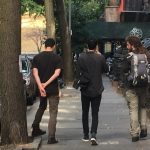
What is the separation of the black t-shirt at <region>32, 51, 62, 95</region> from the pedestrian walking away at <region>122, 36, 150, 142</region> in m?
1.19

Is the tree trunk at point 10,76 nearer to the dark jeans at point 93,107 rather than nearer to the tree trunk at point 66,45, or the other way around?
the dark jeans at point 93,107

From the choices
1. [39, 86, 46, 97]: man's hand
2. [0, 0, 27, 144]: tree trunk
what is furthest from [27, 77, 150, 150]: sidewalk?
[39, 86, 46, 97]: man's hand

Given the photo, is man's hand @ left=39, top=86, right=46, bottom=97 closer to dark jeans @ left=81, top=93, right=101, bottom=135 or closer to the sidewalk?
dark jeans @ left=81, top=93, right=101, bottom=135

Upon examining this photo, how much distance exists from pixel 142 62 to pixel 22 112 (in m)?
2.19

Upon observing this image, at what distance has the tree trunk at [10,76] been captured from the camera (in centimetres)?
980

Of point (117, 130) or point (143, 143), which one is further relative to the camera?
point (117, 130)

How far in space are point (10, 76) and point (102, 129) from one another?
127 inches

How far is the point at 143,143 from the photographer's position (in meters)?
10.2

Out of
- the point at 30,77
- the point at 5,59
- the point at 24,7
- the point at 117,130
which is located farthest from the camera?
the point at 24,7

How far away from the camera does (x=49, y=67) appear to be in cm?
1030

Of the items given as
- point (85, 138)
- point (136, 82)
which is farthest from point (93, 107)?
point (136, 82)

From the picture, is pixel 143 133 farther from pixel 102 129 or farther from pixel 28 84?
pixel 28 84

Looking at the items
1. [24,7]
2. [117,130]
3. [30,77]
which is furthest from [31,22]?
[117,130]

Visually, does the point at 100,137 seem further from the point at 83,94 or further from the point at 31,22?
the point at 31,22
